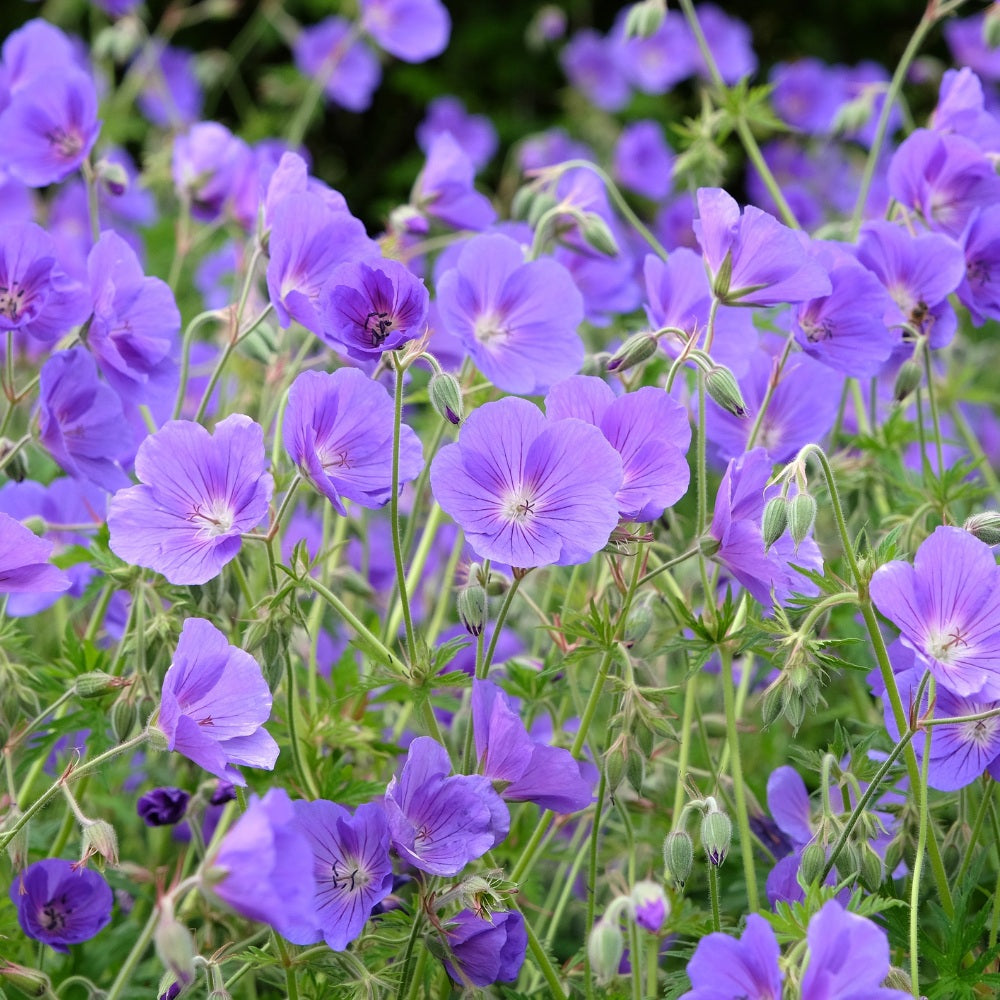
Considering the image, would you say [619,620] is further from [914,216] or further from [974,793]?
[914,216]

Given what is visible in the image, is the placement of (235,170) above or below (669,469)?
below

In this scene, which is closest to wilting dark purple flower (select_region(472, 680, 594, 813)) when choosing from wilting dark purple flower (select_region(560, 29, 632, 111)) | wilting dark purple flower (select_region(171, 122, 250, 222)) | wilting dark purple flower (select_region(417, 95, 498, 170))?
wilting dark purple flower (select_region(171, 122, 250, 222))

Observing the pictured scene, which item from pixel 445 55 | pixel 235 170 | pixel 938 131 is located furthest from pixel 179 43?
pixel 938 131

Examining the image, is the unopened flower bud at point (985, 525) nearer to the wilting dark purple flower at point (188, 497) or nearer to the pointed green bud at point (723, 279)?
the pointed green bud at point (723, 279)

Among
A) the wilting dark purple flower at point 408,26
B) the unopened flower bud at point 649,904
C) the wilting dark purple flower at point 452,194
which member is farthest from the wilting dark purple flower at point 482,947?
the wilting dark purple flower at point 408,26

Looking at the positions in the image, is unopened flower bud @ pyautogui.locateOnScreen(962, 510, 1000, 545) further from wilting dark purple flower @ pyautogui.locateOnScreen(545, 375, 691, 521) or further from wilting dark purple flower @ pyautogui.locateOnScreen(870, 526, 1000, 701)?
wilting dark purple flower @ pyautogui.locateOnScreen(545, 375, 691, 521)
